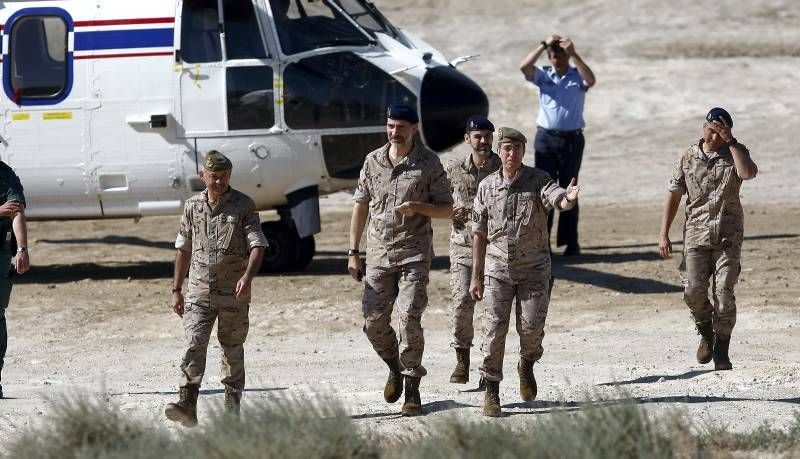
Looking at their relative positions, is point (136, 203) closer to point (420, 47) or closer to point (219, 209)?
point (420, 47)

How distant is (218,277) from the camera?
955 cm

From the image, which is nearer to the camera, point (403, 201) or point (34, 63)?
point (403, 201)

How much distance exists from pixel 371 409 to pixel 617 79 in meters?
18.7

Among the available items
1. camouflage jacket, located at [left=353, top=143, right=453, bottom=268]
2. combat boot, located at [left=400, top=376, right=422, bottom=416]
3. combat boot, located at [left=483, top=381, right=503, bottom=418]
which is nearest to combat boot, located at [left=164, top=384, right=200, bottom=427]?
combat boot, located at [left=400, top=376, right=422, bottom=416]

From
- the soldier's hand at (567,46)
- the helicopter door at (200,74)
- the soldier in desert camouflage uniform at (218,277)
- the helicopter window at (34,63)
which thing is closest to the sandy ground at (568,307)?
the soldier in desert camouflage uniform at (218,277)

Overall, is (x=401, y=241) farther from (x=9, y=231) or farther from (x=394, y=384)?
(x=9, y=231)

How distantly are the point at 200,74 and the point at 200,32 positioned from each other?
44cm

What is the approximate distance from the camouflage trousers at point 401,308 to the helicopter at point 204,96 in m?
5.12

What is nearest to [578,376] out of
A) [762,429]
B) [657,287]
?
[762,429]

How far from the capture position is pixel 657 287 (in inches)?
567

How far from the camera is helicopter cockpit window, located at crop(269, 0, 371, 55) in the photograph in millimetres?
15070

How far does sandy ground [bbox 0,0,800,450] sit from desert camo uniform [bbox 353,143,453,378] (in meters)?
0.51

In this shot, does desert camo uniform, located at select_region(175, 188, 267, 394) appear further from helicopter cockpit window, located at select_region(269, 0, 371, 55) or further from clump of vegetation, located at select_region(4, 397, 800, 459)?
helicopter cockpit window, located at select_region(269, 0, 371, 55)

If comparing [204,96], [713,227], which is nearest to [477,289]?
[713,227]
